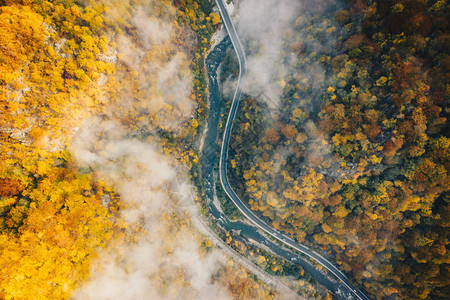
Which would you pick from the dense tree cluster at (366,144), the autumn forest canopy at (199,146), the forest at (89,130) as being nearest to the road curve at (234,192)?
the autumn forest canopy at (199,146)

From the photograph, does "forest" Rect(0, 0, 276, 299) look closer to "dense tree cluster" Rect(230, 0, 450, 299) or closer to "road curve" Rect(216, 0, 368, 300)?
"road curve" Rect(216, 0, 368, 300)

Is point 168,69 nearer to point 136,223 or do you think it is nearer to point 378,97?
point 136,223

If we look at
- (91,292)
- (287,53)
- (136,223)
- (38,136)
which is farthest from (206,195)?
(287,53)

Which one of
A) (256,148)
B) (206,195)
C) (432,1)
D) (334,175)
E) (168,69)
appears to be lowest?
(206,195)

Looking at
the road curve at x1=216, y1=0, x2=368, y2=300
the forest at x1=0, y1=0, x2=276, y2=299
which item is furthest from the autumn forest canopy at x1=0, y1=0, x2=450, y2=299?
the road curve at x1=216, y1=0, x2=368, y2=300

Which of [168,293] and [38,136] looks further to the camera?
[168,293]

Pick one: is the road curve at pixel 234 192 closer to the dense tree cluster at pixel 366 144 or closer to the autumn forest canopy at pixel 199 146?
the autumn forest canopy at pixel 199 146
